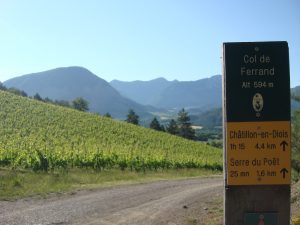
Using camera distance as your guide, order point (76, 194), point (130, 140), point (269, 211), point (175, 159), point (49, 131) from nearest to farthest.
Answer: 1. point (269, 211)
2. point (76, 194)
3. point (175, 159)
4. point (49, 131)
5. point (130, 140)

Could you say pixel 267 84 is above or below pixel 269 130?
above

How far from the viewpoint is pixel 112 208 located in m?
13.7

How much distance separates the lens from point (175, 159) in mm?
40906

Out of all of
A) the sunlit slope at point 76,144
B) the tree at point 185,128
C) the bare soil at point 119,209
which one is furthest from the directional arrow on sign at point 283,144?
the tree at point 185,128

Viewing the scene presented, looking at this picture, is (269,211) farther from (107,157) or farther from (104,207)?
(107,157)

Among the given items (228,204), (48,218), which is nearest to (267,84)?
(228,204)

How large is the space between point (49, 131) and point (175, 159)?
13.5m

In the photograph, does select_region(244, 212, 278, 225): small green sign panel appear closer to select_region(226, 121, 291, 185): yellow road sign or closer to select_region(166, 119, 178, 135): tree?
select_region(226, 121, 291, 185): yellow road sign

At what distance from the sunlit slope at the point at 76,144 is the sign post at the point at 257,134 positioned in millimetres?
20290

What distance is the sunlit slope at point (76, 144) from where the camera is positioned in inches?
1106

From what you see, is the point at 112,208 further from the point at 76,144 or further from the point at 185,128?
the point at 185,128

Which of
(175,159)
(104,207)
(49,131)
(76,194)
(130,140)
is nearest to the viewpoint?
(104,207)

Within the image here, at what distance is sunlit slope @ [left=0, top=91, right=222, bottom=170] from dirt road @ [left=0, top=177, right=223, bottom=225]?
9.11 m

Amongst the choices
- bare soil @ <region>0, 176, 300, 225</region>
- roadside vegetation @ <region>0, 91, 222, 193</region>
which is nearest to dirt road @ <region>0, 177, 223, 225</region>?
bare soil @ <region>0, 176, 300, 225</region>
